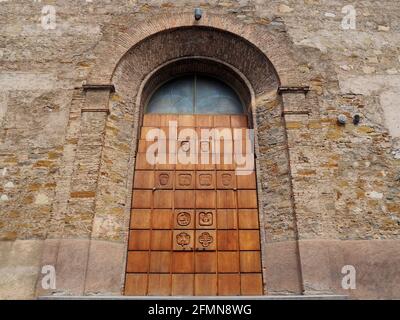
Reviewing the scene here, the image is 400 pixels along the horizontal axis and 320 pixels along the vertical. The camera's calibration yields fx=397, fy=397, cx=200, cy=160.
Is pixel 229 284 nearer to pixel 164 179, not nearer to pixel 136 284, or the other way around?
pixel 136 284

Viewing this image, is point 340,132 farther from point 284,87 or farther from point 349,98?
point 284,87

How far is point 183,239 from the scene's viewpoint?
17.1 ft

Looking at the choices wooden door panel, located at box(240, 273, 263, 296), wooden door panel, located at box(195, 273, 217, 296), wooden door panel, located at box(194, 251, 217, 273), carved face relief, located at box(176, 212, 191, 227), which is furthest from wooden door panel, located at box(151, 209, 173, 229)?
wooden door panel, located at box(240, 273, 263, 296)

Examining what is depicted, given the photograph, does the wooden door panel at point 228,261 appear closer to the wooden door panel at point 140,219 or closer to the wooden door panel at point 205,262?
the wooden door panel at point 205,262

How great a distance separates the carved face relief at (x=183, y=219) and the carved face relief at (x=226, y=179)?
0.69m

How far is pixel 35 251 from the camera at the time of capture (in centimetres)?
481

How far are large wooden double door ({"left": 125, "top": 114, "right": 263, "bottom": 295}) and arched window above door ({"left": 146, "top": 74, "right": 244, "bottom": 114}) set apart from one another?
0.93m

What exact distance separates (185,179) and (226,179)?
0.58 metres

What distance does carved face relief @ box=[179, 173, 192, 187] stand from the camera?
18.2 feet

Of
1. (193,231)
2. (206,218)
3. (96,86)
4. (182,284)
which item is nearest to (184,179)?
(206,218)

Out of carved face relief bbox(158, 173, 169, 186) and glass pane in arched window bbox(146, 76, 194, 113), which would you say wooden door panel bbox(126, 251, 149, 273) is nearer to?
carved face relief bbox(158, 173, 169, 186)

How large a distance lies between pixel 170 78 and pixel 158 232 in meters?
2.70

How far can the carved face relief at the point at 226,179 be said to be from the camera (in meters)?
5.58

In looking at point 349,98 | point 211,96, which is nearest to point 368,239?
point 349,98
